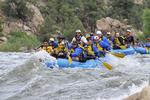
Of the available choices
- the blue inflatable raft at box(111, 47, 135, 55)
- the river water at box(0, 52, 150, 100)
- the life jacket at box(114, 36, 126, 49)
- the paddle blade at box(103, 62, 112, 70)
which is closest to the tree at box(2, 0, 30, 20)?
the life jacket at box(114, 36, 126, 49)

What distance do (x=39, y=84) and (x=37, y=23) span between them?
32914mm

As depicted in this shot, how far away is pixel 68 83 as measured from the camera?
13047 millimetres

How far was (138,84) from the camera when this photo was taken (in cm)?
1237

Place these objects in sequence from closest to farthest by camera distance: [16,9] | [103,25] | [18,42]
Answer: [18,42] → [16,9] → [103,25]

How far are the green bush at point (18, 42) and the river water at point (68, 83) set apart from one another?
60.5 ft

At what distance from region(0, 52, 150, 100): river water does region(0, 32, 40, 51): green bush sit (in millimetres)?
18450

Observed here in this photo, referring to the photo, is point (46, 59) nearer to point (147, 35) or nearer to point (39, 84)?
point (39, 84)

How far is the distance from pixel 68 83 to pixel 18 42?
81.0ft

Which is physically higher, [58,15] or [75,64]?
[58,15]

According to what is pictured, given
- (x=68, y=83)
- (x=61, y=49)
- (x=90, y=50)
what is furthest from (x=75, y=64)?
(x=68, y=83)

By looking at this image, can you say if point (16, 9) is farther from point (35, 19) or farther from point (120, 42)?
point (120, 42)

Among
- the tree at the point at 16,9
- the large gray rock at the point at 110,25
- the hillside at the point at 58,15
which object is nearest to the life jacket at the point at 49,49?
the hillside at the point at 58,15

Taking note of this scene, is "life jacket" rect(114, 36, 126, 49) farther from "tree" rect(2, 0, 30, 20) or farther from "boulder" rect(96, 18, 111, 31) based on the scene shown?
"boulder" rect(96, 18, 111, 31)

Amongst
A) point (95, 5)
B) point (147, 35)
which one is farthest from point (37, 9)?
point (147, 35)
